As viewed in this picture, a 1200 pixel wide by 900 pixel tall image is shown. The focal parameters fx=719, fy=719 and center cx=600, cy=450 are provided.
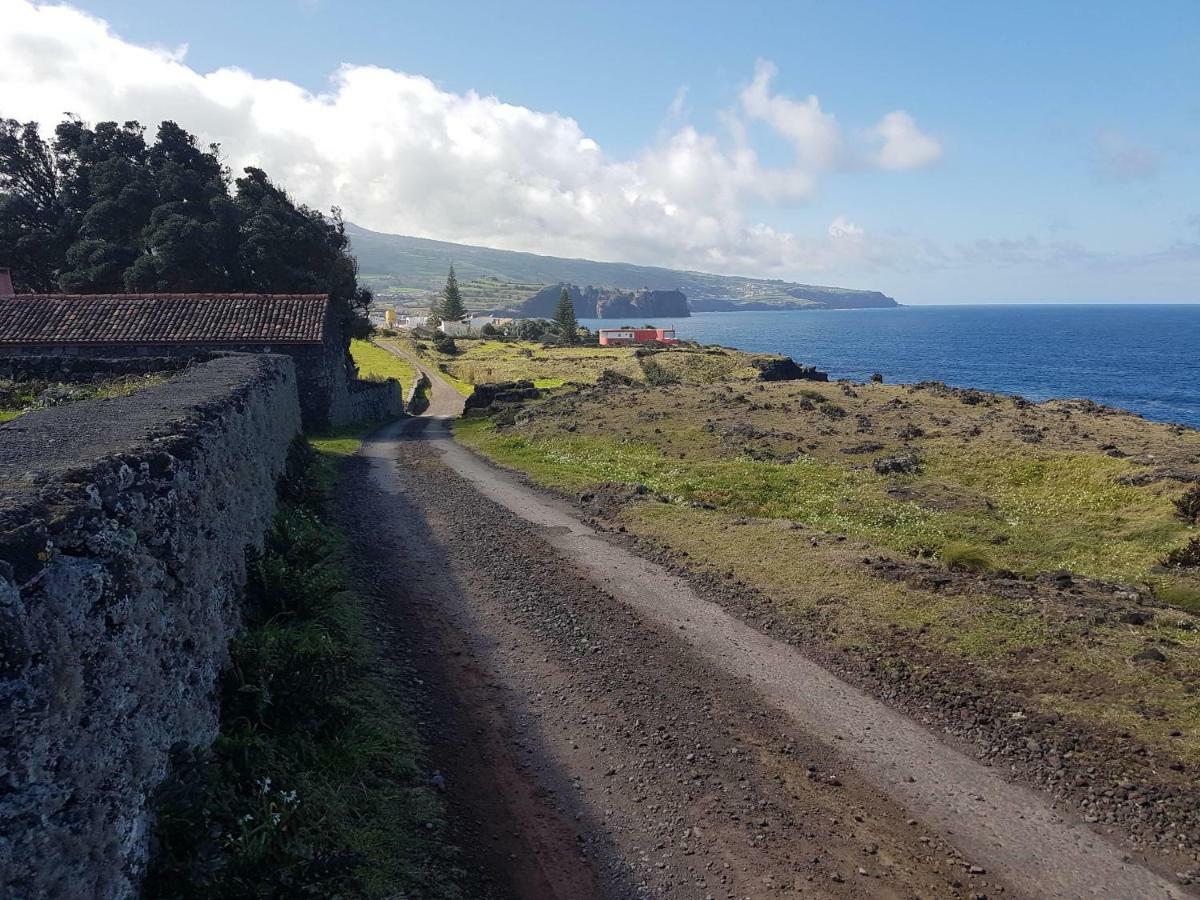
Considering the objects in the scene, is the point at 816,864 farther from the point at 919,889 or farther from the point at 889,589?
the point at 889,589

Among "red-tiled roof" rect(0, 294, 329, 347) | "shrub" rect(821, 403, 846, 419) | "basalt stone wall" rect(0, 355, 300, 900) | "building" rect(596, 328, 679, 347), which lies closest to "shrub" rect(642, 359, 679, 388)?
"shrub" rect(821, 403, 846, 419)

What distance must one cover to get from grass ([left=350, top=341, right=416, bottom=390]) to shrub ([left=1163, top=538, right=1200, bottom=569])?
53605mm

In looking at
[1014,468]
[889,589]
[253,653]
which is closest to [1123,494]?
[1014,468]

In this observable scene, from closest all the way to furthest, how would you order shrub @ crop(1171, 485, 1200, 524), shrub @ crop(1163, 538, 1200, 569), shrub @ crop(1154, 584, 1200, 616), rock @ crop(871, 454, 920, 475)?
shrub @ crop(1154, 584, 1200, 616)
shrub @ crop(1163, 538, 1200, 569)
shrub @ crop(1171, 485, 1200, 524)
rock @ crop(871, 454, 920, 475)

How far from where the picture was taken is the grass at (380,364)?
64.6m

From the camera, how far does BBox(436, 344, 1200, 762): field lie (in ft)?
36.7

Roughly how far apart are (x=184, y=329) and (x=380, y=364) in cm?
4156

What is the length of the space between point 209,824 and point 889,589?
11699mm

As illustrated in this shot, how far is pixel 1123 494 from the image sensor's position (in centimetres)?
2103

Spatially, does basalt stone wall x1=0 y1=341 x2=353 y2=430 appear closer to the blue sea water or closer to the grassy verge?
the grassy verge

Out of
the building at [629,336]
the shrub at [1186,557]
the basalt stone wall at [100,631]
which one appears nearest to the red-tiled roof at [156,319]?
the basalt stone wall at [100,631]

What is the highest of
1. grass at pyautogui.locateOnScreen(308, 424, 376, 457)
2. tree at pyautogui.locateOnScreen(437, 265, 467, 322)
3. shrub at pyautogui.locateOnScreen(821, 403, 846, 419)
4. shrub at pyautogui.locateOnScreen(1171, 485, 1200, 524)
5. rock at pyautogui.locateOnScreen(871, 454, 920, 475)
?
tree at pyautogui.locateOnScreen(437, 265, 467, 322)

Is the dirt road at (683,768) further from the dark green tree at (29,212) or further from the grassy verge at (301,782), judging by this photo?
the dark green tree at (29,212)

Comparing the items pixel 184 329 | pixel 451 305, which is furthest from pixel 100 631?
pixel 451 305
